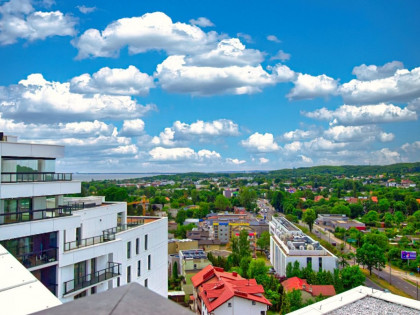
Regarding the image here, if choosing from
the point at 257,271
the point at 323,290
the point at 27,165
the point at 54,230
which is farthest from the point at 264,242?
the point at 27,165

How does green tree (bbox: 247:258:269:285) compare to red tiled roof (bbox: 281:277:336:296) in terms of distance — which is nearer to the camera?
red tiled roof (bbox: 281:277:336:296)

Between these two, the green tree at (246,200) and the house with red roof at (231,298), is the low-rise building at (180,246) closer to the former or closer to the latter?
the house with red roof at (231,298)

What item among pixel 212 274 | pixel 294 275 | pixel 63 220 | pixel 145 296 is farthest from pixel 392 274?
pixel 145 296

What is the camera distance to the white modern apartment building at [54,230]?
1026cm

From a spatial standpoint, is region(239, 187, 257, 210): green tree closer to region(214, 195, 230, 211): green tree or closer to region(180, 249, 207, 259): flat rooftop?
region(214, 195, 230, 211): green tree

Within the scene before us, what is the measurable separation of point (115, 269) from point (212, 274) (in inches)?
653

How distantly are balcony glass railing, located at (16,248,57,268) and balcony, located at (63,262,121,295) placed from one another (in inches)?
43.1

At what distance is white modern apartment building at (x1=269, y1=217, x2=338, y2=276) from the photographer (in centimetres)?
3638

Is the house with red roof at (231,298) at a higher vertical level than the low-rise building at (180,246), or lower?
higher

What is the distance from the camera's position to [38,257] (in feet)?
35.1

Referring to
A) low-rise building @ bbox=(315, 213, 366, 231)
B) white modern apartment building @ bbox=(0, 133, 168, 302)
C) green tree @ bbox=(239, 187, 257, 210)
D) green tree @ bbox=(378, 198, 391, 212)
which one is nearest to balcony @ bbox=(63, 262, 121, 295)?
white modern apartment building @ bbox=(0, 133, 168, 302)

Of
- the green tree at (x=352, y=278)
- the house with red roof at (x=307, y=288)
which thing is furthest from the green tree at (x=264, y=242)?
the house with red roof at (x=307, y=288)

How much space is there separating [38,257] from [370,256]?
38.9m

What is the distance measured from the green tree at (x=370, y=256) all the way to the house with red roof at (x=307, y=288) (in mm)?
12056
